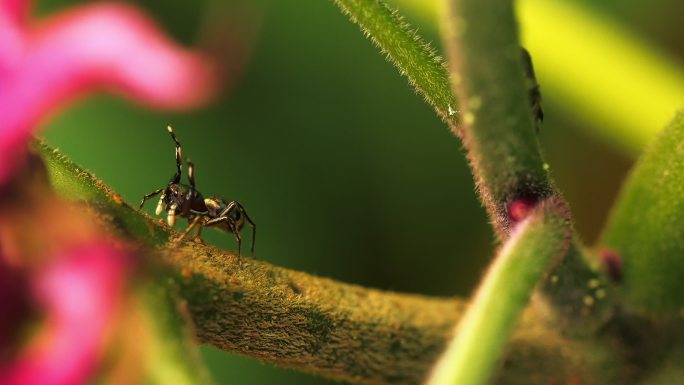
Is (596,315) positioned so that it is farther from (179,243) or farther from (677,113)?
(179,243)

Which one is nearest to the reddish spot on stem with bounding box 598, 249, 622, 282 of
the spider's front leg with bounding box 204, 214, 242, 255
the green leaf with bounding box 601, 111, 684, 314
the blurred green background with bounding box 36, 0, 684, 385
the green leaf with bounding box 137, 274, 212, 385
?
the green leaf with bounding box 601, 111, 684, 314

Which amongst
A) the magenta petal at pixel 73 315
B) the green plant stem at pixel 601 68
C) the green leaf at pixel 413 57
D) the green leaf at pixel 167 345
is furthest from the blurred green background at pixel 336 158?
the magenta petal at pixel 73 315

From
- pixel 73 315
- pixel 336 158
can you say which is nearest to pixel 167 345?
pixel 73 315

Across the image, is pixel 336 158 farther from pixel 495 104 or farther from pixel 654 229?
pixel 495 104

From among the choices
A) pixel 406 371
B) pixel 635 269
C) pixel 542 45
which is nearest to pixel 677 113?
pixel 635 269

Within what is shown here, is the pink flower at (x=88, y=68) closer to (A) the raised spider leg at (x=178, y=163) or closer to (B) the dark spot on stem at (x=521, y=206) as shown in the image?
(B) the dark spot on stem at (x=521, y=206)

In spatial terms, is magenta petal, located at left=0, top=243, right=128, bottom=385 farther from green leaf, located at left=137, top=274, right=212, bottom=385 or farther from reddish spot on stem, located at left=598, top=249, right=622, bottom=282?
reddish spot on stem, located at left=598, top=249, right=622, bottom=282
